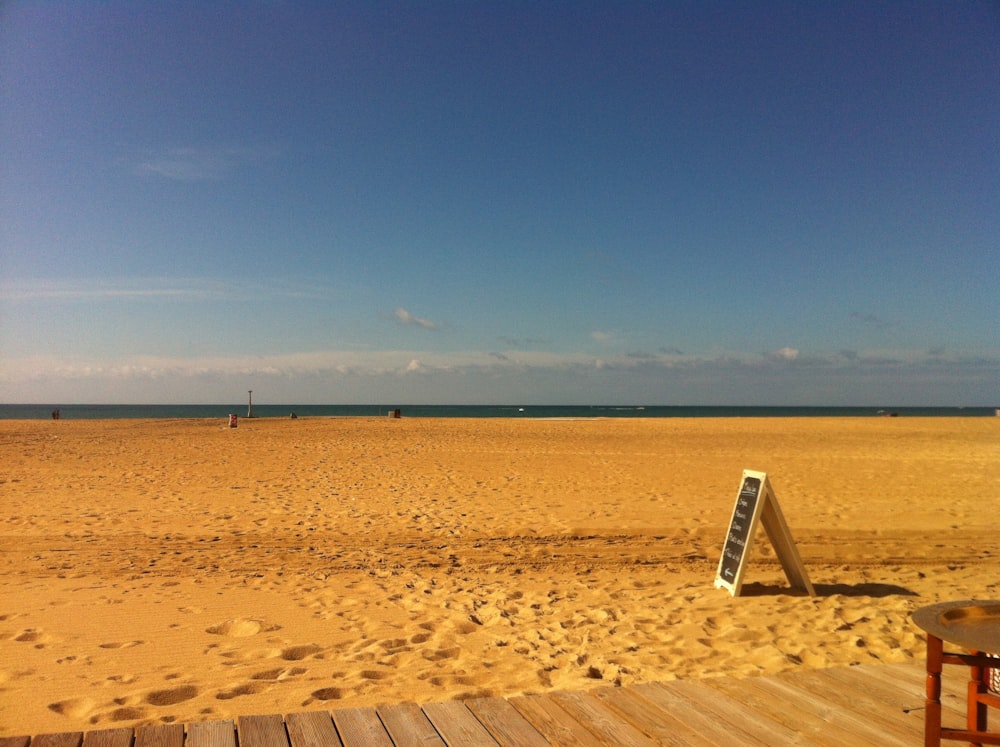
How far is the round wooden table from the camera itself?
8.06 ft

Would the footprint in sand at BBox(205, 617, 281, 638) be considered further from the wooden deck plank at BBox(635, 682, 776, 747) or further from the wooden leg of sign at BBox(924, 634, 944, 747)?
the wooden leg of sign at BBox(924, 634, 944, 747)

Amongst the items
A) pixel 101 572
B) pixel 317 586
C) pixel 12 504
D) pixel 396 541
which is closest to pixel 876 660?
pixel 317 586

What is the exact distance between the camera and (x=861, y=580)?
7.67 meters

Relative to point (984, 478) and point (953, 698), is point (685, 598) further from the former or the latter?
point (984, 478)

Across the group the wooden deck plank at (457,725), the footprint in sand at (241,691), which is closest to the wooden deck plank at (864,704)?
the wooden deck plank at (457,725)

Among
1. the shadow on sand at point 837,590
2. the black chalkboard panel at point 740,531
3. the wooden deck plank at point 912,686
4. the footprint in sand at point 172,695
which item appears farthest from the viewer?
the shadow on sand at point 837,590

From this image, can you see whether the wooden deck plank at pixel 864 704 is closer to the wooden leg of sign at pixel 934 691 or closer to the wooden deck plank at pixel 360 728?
the wooden leg of sign at pixel 934 691

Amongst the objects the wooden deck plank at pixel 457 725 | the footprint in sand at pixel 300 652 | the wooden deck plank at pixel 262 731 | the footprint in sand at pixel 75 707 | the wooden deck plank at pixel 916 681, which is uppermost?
the wooden deck plank at pixel 262 731

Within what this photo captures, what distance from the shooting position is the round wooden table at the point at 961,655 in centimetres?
246

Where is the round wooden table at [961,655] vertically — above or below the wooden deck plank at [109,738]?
above

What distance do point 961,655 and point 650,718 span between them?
1544 millimetres

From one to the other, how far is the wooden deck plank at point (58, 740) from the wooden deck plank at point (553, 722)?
6.67 ft

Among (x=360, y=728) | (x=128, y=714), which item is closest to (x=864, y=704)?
(x=360, y=728)

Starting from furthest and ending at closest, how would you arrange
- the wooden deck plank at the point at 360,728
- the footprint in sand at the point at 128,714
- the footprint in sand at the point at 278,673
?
the footprint in sand at the point at 278,673 → the footprint in sand at the point at 128,714 → the wooden deck plank at the point at 360,728
